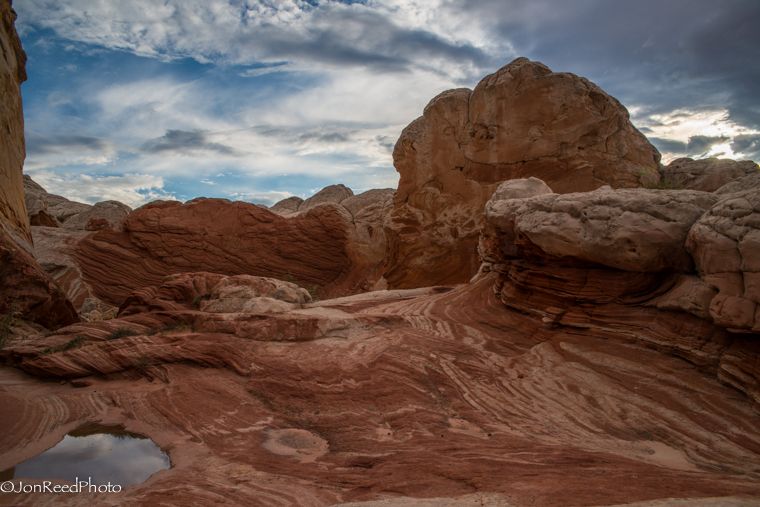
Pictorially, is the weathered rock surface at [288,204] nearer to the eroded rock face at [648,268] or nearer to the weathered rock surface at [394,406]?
the weathered rock surface at [394,406]

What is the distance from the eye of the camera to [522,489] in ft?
13.9

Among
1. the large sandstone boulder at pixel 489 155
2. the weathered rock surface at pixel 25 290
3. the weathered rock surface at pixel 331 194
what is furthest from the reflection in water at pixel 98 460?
the weathered rock surface at pixel 331 194

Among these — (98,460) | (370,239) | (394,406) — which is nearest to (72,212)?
(370,239)

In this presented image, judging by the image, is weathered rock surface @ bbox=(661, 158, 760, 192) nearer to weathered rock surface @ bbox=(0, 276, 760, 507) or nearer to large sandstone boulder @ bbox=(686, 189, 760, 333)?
weathered rock surface @ bbox=(0, 276, 760, 507)

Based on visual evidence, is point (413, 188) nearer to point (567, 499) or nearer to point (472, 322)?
point (472, 322)

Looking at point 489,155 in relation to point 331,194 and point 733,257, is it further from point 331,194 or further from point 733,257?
point 331,194

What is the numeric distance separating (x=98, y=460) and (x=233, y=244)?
15.3 metres

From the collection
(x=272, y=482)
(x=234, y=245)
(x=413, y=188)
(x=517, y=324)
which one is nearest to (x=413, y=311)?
(x=517, y=324)

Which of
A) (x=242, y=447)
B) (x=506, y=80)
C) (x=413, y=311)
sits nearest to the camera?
(x=242, y=447)

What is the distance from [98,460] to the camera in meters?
5.88

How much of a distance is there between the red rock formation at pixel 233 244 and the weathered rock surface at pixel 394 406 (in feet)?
33.9

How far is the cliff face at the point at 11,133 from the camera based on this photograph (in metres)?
11.2

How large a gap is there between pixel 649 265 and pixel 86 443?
723 centimetres

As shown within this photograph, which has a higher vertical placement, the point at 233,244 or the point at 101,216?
the point at 101,216
